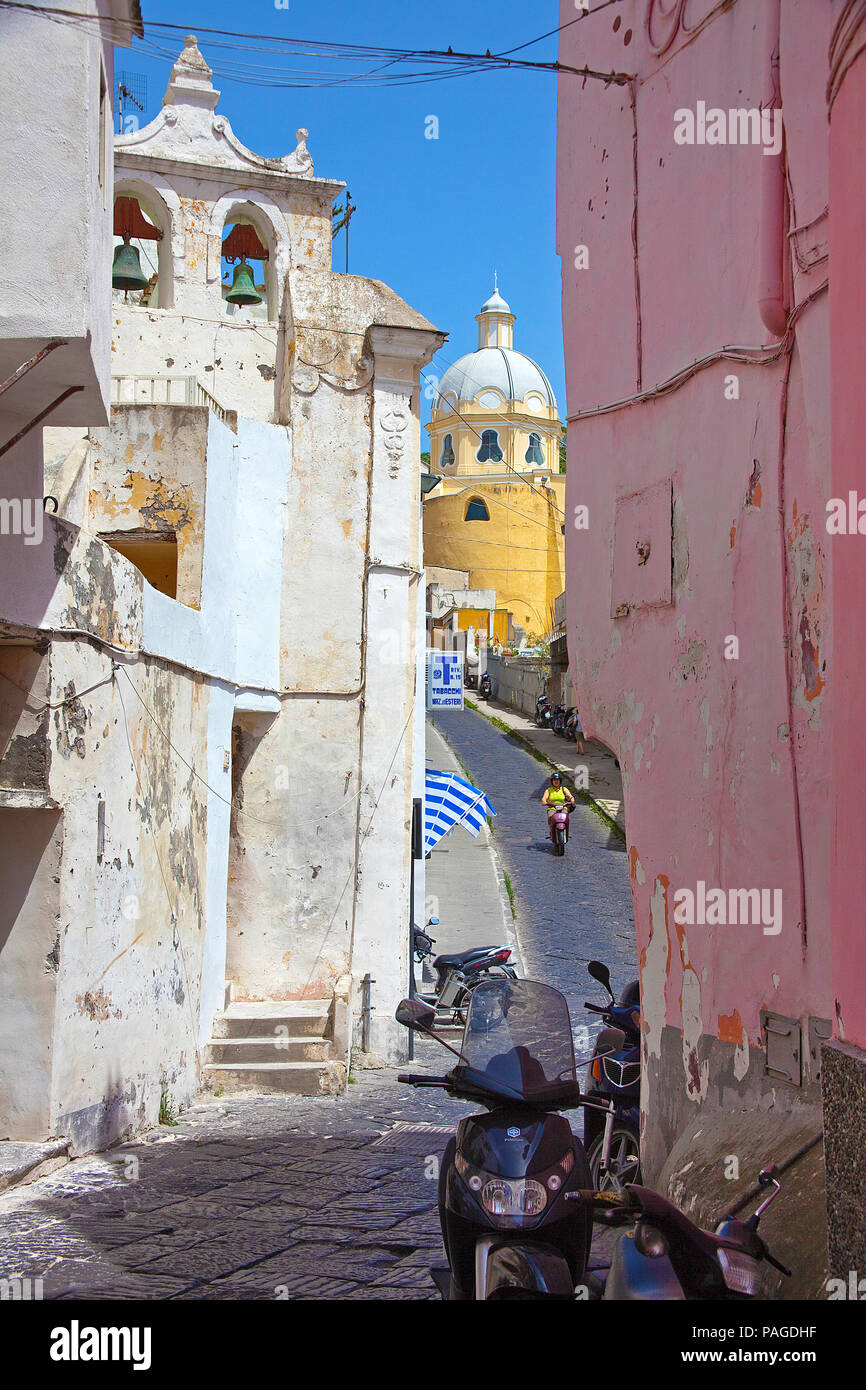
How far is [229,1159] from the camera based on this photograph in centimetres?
858

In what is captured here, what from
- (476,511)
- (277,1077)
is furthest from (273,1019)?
(476,511)

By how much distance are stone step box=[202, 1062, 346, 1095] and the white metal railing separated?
5739mm

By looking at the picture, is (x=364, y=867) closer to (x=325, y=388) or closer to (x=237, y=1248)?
(x=325, y=388)

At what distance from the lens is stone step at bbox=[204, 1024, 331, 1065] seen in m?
11.7

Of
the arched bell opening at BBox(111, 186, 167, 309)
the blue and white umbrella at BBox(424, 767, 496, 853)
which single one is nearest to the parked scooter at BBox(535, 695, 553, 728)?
the blue and white umbrella at BBox(424, 767, 496, 853)

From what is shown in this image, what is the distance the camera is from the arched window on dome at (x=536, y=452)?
5900cm

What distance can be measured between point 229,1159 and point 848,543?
613 centimetres

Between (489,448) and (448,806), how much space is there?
4060 centimetres

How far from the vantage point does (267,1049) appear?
1182 centimetres

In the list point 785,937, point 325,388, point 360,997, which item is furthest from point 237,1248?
point 325,388

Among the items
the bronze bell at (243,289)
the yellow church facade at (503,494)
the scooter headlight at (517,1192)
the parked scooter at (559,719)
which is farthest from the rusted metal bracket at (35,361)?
the yellow church facade at (503,494)

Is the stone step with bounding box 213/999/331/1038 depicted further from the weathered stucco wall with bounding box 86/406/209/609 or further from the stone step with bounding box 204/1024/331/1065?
the weathered stucco wall with bounding box 86/406/209/609

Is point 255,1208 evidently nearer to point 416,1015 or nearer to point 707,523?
point 416,1015

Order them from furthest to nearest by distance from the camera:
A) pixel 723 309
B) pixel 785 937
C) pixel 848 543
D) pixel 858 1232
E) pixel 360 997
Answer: pixel 360 997 < pixel 723 309 < pixel 785 937 < pixel 848 543 < pixel 858 1232
